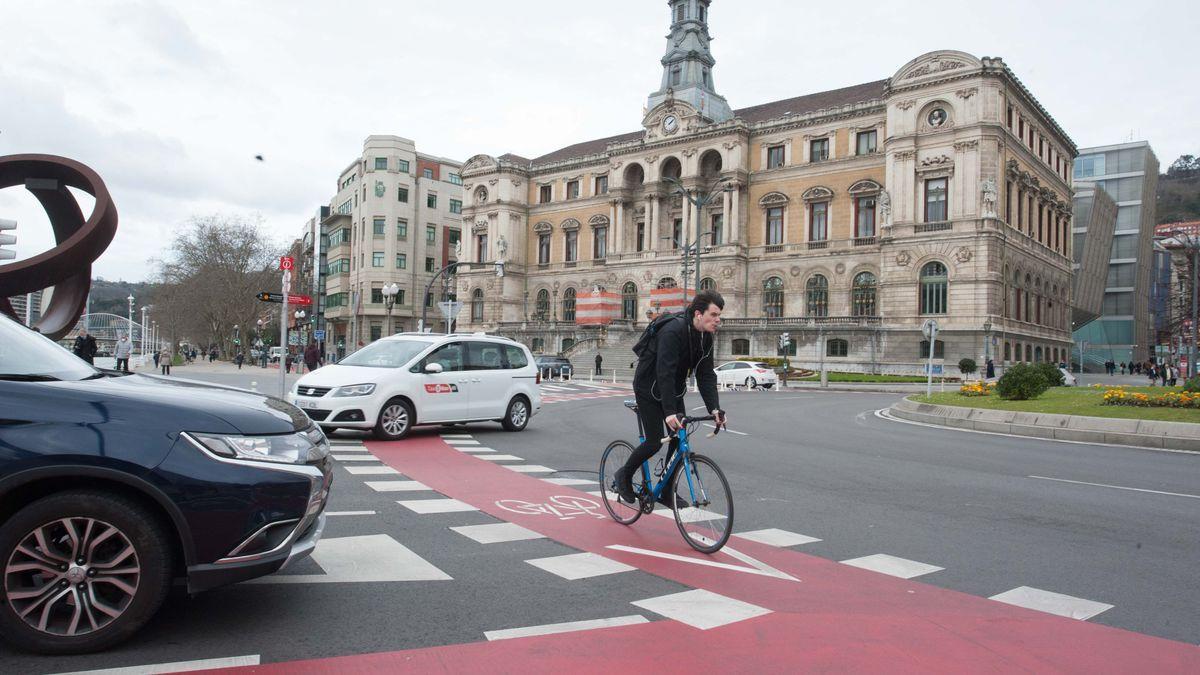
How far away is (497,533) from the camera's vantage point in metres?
6.62

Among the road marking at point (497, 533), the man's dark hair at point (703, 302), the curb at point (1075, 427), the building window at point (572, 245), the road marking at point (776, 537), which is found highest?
the building window at point (572, 245)

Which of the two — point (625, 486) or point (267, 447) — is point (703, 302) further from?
point (267, 447)

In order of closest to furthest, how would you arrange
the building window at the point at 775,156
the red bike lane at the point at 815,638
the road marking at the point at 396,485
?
the red bike lane at the point at 815,638, the road marking at the point at 396,485, the building window at the point at 775,156

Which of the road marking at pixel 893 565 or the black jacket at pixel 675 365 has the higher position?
the black jacket at pixel 675 365

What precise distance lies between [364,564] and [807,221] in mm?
56508

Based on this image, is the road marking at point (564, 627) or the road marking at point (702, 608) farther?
the road marking at point (702, 608)

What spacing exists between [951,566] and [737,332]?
5197 centimetres

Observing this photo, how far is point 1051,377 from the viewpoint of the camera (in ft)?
74.2

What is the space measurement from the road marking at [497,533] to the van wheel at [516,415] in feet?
27.2

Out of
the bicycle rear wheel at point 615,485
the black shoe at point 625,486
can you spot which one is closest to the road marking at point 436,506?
the bicycle rear wheel at point 615,485

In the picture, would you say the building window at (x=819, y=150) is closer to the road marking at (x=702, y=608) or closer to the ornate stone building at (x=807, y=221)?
the ornate stone building at (x=807, y=221)

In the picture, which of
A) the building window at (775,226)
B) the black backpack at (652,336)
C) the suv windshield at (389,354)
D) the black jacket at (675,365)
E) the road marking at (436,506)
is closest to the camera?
the black jacket at (675,365)

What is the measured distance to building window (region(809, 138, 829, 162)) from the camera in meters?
58.0

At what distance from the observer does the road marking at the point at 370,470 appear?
9.70 meters
